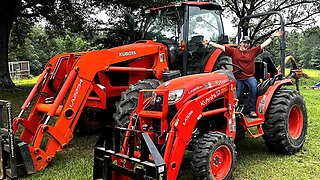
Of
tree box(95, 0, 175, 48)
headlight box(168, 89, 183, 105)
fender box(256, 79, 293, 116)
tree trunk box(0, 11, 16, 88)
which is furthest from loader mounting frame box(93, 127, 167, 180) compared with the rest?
tree trunk box(0, 11, 16, 88)

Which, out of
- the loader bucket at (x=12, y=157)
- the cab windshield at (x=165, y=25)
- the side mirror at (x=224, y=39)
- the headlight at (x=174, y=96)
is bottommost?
the loader bucket at (x=12, y=157)

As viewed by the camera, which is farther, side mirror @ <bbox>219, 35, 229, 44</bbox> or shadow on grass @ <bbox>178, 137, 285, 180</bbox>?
side mirror @ <bbox>219, 35, 229, 44</bbox>

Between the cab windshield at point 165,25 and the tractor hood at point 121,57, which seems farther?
the cab windshield at point 165,25

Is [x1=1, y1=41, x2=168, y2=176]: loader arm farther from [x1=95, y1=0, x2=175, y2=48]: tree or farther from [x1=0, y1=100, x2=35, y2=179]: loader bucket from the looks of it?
[x1=95, y1=0, x2=175, y2=48]: tree

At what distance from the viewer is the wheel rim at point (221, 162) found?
4.03 m

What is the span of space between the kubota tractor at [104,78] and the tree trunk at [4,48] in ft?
32.9

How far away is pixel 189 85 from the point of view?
4.27 meters

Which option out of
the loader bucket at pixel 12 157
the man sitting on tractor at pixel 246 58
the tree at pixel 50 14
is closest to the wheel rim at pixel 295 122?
the man sitting on tractor at pixel 246 58

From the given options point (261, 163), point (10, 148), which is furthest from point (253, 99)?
point (10, 148)

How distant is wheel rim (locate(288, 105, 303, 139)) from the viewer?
5825 mm

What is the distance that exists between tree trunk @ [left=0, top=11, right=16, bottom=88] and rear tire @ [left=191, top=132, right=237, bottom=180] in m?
13.4

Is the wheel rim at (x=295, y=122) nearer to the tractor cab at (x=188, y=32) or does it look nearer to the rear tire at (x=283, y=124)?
the rear tire at (x=283, y=124)

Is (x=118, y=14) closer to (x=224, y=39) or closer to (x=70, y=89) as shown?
(x=224, y=39)

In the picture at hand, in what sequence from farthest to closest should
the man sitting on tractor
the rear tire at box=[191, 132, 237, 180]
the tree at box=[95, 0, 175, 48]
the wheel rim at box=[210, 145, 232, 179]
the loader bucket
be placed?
1. the tree at box=[95, 0, 175, 48]
2. the man sitting on tractor
3. the loader bucket
4. the wheel rim at box=[210, 145, 232, 179]
5. the rear tire at box=[191, 132, 237, 180]
